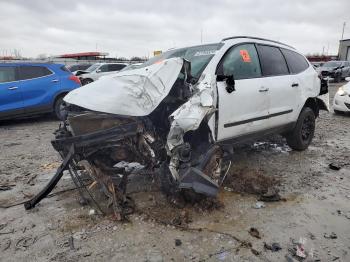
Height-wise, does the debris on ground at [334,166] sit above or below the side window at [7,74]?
below

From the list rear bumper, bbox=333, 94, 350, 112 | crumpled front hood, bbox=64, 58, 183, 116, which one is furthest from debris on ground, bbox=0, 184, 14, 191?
rear bumper, bbox=333, 94, 350, 112

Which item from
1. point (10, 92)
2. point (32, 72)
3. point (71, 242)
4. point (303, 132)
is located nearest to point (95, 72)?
point (32, 72)

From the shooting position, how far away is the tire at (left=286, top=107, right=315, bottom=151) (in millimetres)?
5688

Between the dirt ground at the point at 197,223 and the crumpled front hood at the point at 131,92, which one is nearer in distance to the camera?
the dirt ground at the point at 197,223

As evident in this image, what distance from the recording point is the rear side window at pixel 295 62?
217 inches

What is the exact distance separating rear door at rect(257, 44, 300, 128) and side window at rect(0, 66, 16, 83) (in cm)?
649

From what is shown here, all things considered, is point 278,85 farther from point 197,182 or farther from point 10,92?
point 10,92

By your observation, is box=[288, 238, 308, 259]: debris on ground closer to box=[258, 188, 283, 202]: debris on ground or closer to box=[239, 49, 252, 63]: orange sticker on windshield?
box=[258, 188, 283, 202]: debris on ground

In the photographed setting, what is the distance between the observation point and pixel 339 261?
2787 mm

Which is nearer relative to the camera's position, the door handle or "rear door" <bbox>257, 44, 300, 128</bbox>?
the door handle

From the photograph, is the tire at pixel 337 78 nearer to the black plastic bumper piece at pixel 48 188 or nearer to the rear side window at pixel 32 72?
the rear side window at pixel 32 72

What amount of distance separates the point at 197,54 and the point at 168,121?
119 cm

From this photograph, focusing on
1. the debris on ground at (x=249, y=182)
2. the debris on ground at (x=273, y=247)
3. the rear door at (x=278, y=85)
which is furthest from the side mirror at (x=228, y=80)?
the debris on ground at (x=273, y=247)

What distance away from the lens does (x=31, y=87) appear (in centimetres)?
881
